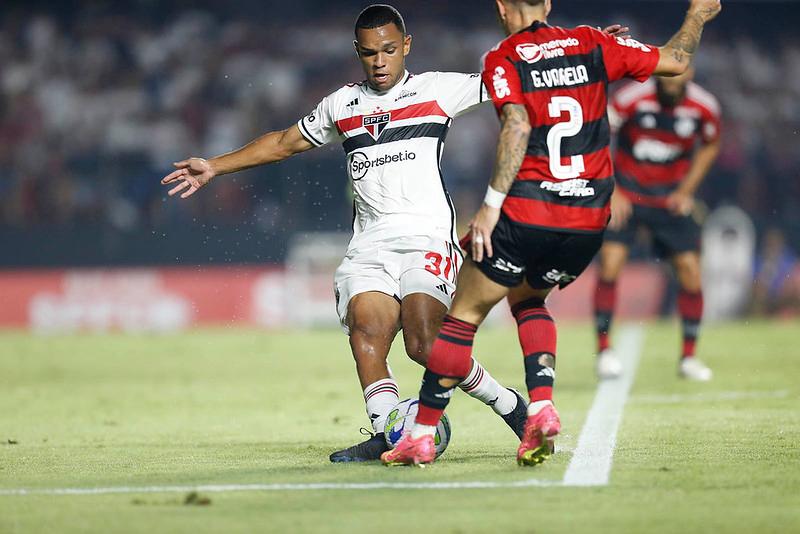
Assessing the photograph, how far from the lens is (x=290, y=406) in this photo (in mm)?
8500

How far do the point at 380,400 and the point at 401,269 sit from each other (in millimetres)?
624

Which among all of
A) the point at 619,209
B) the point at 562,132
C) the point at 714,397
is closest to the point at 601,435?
the point at 562,132

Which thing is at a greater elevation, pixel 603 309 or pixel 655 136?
pixel 655 136

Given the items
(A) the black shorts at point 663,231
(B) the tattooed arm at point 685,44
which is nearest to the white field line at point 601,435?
(A) the black shorts at point 663,231

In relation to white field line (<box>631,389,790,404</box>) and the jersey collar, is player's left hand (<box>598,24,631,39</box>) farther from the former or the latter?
→ white field line (<box>631,389,790,404</box>)

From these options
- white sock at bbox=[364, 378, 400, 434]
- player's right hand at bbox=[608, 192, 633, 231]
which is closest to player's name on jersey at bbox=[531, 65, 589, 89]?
white sock at bbox=[364, 378, 400, 434]

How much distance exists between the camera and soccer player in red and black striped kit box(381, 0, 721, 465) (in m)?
5.06

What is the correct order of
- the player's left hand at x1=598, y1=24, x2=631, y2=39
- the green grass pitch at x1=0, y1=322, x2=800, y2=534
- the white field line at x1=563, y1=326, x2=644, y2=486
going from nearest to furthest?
the green grass pitch at x1=0, y1=322, x2=800, y2=534 < the white field line at x1=563, y1=326, x2=644, y2=486 < the player's left hand at x1=598, y1=24, x2=631, y2=39

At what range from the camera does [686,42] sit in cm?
533

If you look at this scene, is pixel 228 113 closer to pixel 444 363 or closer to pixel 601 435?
pixel 601 435

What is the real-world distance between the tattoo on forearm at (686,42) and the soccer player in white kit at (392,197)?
3.21ft

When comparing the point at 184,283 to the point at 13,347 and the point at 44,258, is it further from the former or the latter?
the point at 13,347

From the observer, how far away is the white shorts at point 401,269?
575 cm

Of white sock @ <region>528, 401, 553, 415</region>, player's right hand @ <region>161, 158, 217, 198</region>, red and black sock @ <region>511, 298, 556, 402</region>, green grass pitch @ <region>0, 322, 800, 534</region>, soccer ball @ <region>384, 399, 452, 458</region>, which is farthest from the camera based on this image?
player's right hand @ <region>161, 158, 217, 198</region>
